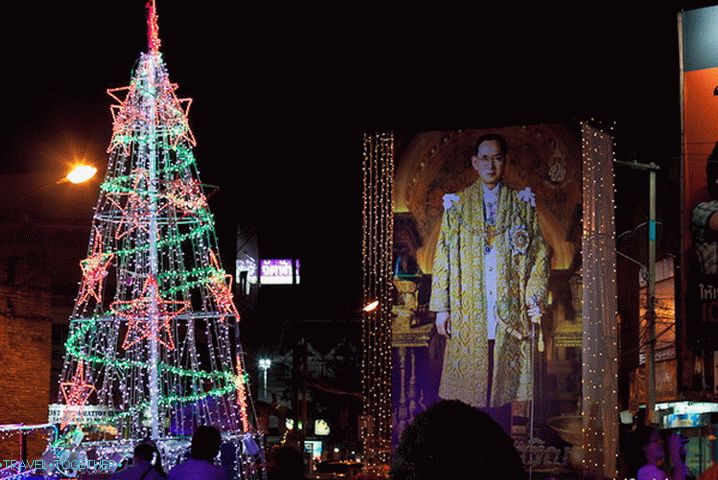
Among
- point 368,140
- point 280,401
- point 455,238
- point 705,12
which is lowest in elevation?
point 280,401

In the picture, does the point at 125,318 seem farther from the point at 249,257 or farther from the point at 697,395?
the point at 249,257

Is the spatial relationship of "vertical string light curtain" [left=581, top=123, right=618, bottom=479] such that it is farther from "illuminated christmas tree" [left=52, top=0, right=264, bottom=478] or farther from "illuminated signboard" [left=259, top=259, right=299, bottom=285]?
"illuminated signboard" [left=259, top=259, right=299, bottom=285]

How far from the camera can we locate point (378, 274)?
22.9 metres

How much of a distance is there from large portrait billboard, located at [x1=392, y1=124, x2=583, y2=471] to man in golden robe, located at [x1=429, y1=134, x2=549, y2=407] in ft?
0.06

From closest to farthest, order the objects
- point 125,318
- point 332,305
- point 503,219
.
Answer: point 125,318, point 503,219, point 332,305

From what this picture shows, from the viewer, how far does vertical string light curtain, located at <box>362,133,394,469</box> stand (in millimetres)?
22617

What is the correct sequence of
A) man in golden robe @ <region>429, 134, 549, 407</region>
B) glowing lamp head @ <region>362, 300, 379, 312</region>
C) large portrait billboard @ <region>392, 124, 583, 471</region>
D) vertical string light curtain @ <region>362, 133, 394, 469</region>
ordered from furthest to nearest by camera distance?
vertical string light curtain @ <region>362, 133, 394, 469</region>, glowing lamp head @ <region>362, 300, 379, 312</region>, man in golden robe @ <region>429, 134, 549, 407</region>, large portrait billboard @ <region>392, 124, 583, 471</region>

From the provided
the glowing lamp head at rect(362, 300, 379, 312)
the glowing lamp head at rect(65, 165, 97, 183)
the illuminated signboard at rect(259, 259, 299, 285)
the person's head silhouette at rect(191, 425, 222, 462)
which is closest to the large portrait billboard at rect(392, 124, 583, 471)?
the glowing lamp head at rect(362, 300, 379, 312)

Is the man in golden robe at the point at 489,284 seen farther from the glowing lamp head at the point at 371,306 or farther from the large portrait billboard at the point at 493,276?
the glowing lamp head at the point at 371,306

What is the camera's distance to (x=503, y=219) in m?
22.0

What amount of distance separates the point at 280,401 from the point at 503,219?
56627mm

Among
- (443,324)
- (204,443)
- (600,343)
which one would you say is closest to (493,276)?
(443,324)

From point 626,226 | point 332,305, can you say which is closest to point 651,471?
point 626,226

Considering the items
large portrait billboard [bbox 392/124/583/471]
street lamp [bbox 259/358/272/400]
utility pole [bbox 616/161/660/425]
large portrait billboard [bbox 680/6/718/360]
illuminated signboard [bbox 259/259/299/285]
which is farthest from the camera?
illuminated signboard [bbox 259/259/299/285]
